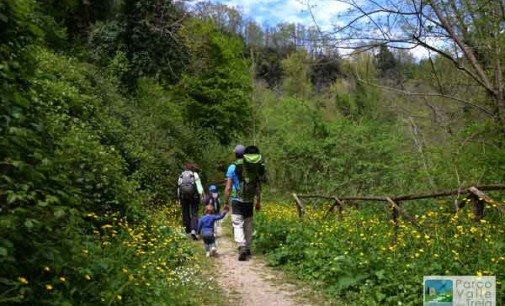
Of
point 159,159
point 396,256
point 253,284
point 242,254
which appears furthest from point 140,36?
point 396,256

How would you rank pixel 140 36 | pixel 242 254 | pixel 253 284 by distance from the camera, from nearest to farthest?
pixel 253 284 < pixel 242 254 < pixel 140 36

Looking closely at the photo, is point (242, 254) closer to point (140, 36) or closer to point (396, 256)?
point (396, 256)

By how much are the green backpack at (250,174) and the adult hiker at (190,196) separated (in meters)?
3.01

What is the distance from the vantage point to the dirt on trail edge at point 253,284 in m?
5.93

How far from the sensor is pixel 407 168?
38.1 ft

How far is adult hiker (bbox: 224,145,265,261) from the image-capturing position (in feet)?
27.1

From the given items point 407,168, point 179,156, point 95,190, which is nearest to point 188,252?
point 95,190

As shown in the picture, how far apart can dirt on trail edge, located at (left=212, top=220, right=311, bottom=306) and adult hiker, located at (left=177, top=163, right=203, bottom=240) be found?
2.56m

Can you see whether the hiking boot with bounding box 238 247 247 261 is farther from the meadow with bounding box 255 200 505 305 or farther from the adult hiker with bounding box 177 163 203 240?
the adult hiker with bounding box 177 163 203 240

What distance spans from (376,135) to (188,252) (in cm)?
1436

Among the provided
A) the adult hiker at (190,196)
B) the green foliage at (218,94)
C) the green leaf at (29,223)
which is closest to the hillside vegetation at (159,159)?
the green leaf at (29,223)

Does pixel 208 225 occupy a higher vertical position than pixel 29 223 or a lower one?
lower

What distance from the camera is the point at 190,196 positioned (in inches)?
445

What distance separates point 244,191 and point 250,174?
0.31 m
